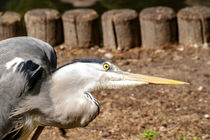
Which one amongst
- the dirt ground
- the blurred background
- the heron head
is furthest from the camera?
the blurred background

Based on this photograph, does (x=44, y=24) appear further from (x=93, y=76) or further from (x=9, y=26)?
(x=93, y=76)

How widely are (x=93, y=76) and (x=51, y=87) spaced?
311 mm

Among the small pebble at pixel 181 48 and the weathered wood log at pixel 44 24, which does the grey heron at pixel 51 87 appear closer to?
the weathered wood log at pixel 44 24

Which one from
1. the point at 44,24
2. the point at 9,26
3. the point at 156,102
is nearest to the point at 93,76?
the point at 156,102

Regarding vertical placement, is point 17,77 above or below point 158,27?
above

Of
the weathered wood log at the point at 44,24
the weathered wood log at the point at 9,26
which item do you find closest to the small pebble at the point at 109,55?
the weathered wood log at the point at 44,24

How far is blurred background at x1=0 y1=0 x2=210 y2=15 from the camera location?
23.7ft

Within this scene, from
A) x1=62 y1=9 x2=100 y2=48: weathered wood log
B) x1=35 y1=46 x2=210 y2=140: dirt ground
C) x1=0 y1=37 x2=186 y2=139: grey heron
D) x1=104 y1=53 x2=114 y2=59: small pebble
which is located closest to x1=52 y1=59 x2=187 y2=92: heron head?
x1=0 y1=37 x2=186 y2=139: grey heron

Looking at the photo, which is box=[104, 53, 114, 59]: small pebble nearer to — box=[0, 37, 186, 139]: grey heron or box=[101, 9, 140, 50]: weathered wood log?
box=[101, 9, 140, 50]: weathered wood log

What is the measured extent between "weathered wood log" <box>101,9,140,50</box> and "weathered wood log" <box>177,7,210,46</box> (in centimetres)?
56

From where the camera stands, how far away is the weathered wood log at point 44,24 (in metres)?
5.41

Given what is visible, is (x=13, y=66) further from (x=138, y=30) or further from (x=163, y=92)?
Result: (x=138, y=30)

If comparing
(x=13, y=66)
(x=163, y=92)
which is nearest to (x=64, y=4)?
(x=163, y=92)

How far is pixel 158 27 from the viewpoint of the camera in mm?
5371
